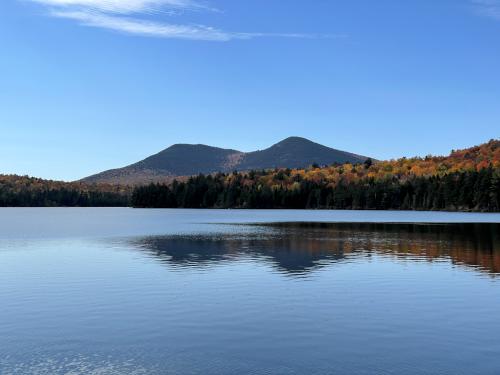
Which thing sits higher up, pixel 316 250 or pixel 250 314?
pixel 316 250

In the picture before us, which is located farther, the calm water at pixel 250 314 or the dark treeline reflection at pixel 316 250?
the dark treeline reflection at pixel 316 250

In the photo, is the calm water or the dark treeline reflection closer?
the calm water

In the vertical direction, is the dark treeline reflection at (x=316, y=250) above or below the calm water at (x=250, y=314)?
above

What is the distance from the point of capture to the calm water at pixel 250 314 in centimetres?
2472

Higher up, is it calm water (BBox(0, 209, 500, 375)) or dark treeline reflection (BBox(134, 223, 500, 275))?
dark treeline reflection (BBox(134, 223, 500, 275))

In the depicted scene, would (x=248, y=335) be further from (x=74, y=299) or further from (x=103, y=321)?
(x=74, y=299)

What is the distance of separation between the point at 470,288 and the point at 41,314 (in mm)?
29841

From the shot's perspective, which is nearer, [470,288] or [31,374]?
[31,374]

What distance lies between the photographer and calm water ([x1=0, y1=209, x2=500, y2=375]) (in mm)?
24719

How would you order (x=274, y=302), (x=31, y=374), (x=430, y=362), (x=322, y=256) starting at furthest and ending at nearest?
(x=322, y=256) → (x=274, y=302) → (x=430, y=362) → (x=31, y=374)

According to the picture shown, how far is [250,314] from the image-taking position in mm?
34438

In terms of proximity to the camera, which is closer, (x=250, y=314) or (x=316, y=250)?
(x=250, y=314)

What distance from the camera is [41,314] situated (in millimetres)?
34438

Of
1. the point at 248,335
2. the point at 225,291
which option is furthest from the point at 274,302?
the point at 248,335
